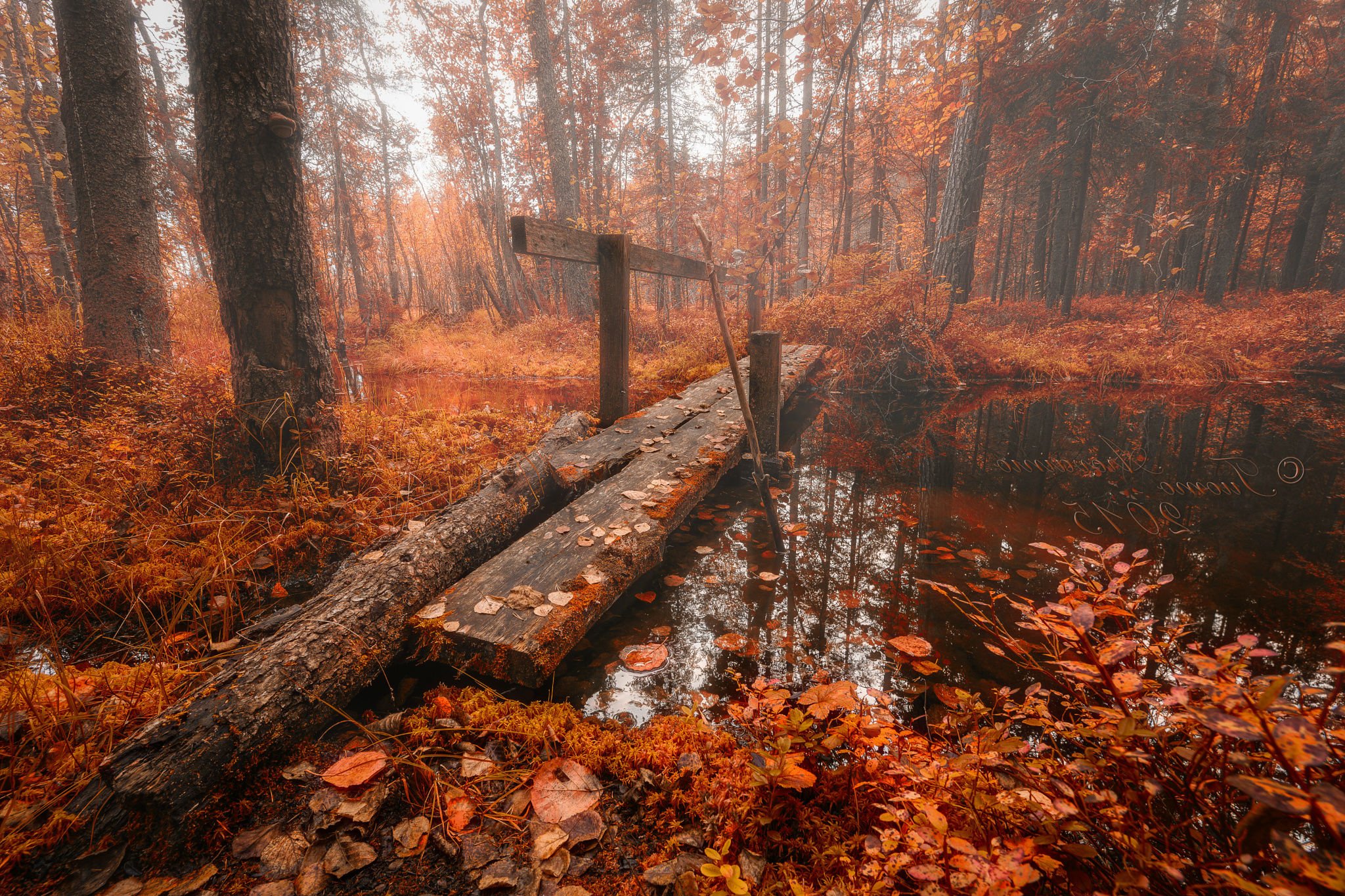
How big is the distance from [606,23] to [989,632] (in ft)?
64.5

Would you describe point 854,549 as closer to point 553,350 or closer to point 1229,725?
point 1229,725

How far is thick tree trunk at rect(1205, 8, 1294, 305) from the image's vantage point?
40.7 feet

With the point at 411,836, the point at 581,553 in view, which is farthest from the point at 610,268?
the point at 411,836

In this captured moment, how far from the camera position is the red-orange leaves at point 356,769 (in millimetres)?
1549

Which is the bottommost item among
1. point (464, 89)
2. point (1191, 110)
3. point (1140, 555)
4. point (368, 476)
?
point (368, 476)

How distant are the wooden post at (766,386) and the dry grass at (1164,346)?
6.67 metres

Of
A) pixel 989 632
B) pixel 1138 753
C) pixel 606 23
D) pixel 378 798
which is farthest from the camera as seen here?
pixel 606 23

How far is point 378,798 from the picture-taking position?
5.23ft

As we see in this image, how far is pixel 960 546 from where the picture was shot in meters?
3.55

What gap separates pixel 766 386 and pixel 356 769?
13.5 ft

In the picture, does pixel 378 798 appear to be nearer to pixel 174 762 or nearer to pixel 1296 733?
pixel 174 762

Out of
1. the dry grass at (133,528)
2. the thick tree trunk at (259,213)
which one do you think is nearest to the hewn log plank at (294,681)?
the dry grass at (133,528)

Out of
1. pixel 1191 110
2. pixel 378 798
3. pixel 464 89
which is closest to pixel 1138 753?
pixel 378 798

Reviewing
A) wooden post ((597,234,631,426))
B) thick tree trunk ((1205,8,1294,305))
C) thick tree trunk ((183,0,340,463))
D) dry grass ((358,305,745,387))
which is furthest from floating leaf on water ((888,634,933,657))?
thick tree trunk ((1205,8,1294,305))
